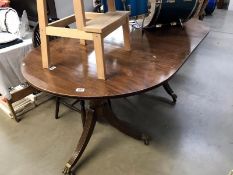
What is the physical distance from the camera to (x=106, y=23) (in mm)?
1063

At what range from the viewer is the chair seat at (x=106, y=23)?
998 millimetres

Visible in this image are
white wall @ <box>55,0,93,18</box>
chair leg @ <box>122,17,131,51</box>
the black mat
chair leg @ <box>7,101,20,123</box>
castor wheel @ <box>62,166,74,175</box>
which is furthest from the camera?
white wall @ <box>55,0,93,18</box>

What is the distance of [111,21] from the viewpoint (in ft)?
3.59

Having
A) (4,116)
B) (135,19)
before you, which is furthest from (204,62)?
(4,116)

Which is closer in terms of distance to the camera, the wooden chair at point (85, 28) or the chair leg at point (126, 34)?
the wooden chair at point (85, 28)

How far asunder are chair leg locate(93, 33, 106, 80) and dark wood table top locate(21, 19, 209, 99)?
0.12 feet

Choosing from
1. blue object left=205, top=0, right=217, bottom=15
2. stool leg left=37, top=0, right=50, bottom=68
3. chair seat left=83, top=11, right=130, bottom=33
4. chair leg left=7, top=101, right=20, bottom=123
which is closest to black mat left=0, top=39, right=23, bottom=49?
chair leg left=7, top=101, right=20, bottom=123

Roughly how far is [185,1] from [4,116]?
6.22 feet

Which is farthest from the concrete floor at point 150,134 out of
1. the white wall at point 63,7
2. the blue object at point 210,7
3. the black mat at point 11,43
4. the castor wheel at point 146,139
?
the blue object at point 210,7

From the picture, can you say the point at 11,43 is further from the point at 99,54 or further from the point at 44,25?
the point at 99,54

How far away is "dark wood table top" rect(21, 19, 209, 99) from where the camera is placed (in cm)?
99

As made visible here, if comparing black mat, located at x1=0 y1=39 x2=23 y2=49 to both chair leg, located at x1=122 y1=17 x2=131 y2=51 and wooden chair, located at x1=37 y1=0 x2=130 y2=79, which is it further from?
chair leg, located at x1=122 y1=17 x2=131 y2=51

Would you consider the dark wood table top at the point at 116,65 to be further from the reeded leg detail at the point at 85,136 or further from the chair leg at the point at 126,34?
the reeded leg detail at the point at 85,136

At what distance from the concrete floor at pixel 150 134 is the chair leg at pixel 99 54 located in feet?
2.84
